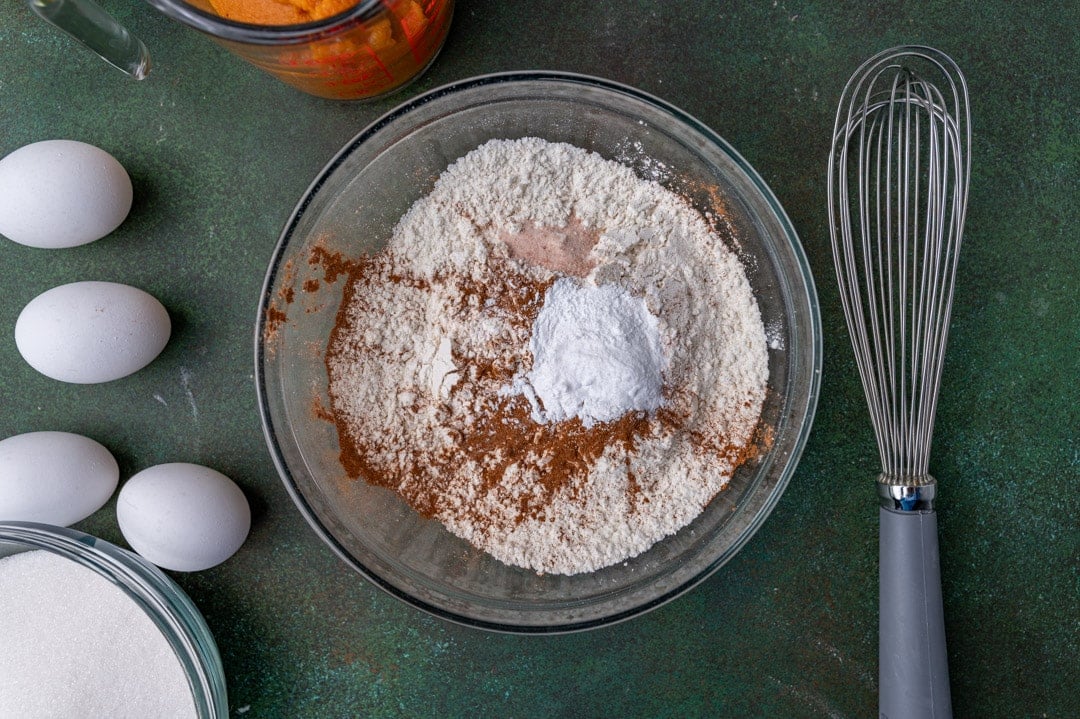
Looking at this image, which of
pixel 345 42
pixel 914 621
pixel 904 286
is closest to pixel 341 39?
pixel 345 42

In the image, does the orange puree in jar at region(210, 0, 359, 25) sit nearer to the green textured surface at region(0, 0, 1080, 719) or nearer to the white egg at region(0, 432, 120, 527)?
the green textured surface at region(0, 0, 1080, 719)

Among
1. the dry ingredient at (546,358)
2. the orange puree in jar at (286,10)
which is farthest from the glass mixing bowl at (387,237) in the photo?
the orange puree in jar at (286,10)

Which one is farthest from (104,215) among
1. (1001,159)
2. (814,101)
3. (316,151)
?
(1001,159)

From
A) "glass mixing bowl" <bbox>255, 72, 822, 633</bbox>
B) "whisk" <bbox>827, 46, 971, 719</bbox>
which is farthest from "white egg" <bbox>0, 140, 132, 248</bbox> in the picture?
"whisk" <bbox>827, 46, 971, 719</bbox>

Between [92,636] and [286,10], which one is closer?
[286,10]

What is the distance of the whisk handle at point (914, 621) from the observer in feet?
2.81

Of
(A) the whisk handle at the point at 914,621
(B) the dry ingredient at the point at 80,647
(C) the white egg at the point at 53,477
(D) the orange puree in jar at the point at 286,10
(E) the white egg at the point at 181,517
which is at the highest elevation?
(A) the whisk handle at the point at 914,621

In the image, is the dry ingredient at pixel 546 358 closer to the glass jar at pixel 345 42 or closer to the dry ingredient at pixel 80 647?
the glass jar at pixel 345 42

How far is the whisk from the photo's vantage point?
0.86 metres

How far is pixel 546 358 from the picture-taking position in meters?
0.83

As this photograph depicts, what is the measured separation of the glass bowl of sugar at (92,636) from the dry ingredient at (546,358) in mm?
312

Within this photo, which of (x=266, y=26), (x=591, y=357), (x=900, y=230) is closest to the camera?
(x=266, y=26)

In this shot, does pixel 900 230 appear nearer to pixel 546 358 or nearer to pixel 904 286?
pixel 904 286

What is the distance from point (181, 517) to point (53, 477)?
0.18m
